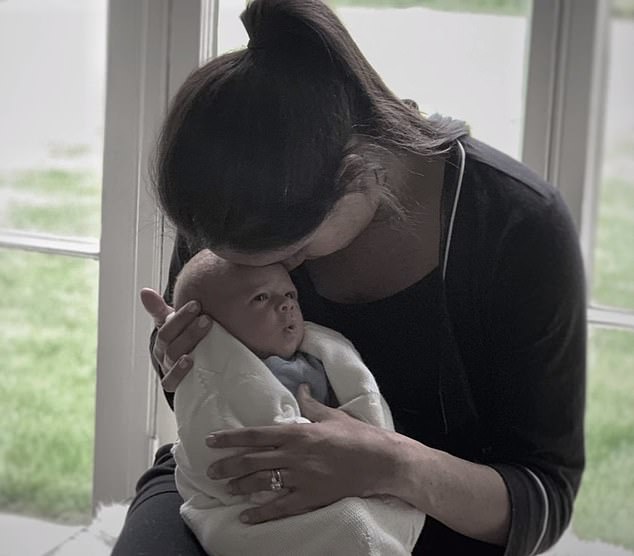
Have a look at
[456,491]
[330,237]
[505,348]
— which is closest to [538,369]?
[505,348]

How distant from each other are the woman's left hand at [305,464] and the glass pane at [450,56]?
409 mm

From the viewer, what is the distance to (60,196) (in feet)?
4.91

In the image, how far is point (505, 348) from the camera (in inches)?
47.1

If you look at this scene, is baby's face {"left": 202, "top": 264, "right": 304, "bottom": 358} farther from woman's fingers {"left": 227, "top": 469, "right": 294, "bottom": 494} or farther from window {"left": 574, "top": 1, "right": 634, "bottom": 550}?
window {"left": 574, "top": 1, "right": 634, "bottom": 550}

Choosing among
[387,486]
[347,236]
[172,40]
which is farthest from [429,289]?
[172,40]

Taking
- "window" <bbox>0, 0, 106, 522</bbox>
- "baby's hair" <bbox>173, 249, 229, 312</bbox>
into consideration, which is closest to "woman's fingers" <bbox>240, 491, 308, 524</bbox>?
"baby's hair" <bbox>173, 249, 229, 312</bbox>

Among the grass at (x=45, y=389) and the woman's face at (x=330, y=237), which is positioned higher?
the woman's face at (x=330, y=237)

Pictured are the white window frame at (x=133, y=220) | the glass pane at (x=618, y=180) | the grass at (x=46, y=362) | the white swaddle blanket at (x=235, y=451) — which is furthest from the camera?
the grass at (x=46, y=362)

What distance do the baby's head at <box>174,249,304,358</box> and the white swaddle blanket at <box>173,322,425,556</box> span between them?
18 mm

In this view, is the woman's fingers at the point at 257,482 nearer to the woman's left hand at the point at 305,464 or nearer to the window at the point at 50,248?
the woman's left hand at the point at 305,464

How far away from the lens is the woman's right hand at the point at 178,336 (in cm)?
114

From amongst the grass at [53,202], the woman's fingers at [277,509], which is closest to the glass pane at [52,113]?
the grass at [53,202]

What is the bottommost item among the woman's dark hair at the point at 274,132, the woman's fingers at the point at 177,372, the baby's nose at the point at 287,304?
the woman's fingers at the point at 177,372

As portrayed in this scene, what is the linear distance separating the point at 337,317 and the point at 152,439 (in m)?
0.38
